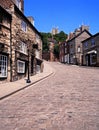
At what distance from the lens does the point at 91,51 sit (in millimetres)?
51844

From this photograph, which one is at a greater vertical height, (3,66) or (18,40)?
(18,40)

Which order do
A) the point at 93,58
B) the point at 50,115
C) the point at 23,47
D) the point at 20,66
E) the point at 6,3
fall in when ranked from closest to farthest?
the point at 50,115
the point at 6,3
the point at 20,66
the point at 23,47
the point at 93,58

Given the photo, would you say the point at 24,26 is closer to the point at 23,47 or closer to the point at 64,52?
the point at 23,47

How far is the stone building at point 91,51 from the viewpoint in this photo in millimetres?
49781

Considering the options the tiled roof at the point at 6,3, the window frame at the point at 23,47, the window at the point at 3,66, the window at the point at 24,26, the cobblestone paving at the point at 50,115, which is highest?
the tiled roof at the point at 6,3

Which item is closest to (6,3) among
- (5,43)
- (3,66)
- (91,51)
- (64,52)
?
(5,43)

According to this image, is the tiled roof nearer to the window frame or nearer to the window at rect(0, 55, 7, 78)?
the window frame

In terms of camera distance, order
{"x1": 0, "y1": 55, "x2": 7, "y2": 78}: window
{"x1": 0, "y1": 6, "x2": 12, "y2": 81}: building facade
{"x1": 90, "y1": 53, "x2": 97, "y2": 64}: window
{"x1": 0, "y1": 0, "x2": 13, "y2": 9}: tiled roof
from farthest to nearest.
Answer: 1. {"x1": 90, "y1": 53, "x2": 97, "y2": 64}: window
2. {"x1": 0, "y1": 0, "x2": 13, "y2": 9}: tiled roof
3. {"x1": 0, "y1": 55, "x2": 7, "y2": 78}: window
4. {"x1": 0, "y1": 6, "x2": 12, "y2": 81}: building facade

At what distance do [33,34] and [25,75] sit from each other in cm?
684

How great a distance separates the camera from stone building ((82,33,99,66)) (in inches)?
1960

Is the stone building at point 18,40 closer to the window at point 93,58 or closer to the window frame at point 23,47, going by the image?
the window frame at point 23,47

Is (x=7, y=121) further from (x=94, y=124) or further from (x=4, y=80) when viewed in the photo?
(x=4, y=80)

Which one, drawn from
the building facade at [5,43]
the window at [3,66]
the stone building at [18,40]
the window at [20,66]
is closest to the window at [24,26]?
the stone building at [18,40]

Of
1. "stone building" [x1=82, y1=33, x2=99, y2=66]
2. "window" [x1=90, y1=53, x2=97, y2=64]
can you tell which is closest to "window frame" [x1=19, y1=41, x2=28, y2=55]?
"stone building" [x1=82, y1=33, x2=99, y2=66]
